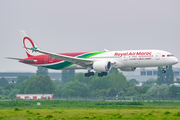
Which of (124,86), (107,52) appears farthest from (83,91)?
(107,52)

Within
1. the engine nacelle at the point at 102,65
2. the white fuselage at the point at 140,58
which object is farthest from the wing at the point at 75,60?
the white fuselage at the point at 140,58

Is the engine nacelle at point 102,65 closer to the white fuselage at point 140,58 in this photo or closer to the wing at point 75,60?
the white fuselage at point 140,58

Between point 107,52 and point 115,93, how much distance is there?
1357 inches

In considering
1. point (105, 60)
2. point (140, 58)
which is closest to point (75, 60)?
point (105, 60)

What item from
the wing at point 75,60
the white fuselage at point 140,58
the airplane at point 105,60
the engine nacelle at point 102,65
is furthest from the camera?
the wing at point 75,60

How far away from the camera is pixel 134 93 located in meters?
93.0

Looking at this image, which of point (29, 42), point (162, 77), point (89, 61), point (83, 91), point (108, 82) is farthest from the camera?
point (162, 77)

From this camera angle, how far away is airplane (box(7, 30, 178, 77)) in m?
56.6

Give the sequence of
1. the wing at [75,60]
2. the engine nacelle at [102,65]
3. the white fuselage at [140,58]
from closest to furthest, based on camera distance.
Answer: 1. the white fuselage at [140,58]
2. the engine nacelle at [102,65]
3. the wing at [75,60]

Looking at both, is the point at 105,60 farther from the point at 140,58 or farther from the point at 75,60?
the point at 140,58

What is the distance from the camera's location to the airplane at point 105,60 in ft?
186

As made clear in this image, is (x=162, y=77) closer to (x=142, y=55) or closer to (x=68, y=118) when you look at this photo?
(x=142, y=55)

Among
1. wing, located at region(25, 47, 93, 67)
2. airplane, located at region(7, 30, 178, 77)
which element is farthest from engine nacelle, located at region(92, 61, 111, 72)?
wing, located at region(25, 47, 93, 67)

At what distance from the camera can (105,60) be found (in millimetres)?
59625
